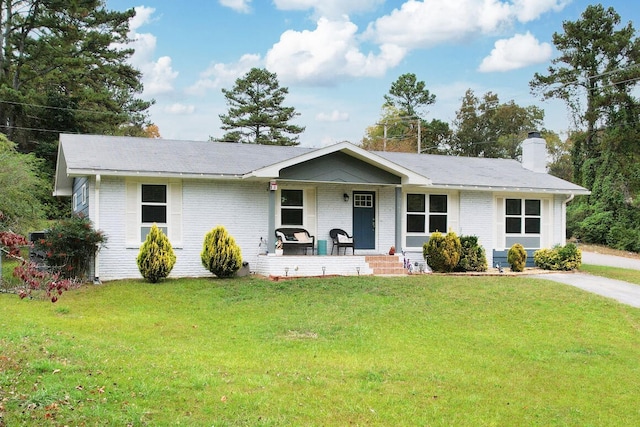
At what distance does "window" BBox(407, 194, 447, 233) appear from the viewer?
1848cm

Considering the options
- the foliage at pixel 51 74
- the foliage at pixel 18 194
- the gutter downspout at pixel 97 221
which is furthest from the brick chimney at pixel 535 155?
the foliage at pixel 51 74

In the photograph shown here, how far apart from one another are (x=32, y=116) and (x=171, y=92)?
39.2ft

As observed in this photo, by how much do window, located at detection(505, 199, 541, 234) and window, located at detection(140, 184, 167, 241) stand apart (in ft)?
36.5

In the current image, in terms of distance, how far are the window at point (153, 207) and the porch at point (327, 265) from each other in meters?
2.83

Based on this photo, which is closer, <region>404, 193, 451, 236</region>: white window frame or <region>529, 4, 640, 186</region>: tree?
<region>404, 193, 451, 236</region>: white window frame

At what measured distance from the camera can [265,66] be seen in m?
42.7

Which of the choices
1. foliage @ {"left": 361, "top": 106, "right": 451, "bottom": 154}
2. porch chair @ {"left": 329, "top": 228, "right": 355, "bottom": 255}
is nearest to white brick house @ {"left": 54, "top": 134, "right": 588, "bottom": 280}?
porch chair @ {"left": 329, "top": 228, "right": 355, "bottom": 255}

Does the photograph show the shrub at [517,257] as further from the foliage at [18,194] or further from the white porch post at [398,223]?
the foliage at [18,194]

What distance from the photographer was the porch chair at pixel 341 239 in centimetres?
1697

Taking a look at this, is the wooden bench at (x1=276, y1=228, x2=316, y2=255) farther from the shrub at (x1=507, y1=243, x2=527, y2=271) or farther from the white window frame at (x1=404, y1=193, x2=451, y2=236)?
the shrub at (x1=507, y1=243, x2=527, y2=271)

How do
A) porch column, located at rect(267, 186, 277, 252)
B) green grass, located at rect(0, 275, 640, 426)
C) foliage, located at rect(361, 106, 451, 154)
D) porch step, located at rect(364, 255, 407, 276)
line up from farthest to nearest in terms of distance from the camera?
foliage, located at rect(361, 106, 451, 154), porch step, located at rect(364, 255, 407, 276), porch column, located at rect(267, 186, 277, 252), green grass, located at rect(0, 275, 640, 426)

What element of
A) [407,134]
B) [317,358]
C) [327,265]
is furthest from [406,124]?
[317,358]

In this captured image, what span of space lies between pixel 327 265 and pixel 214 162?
175 inches

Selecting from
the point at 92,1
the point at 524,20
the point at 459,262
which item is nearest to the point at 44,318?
the point at 459,262
